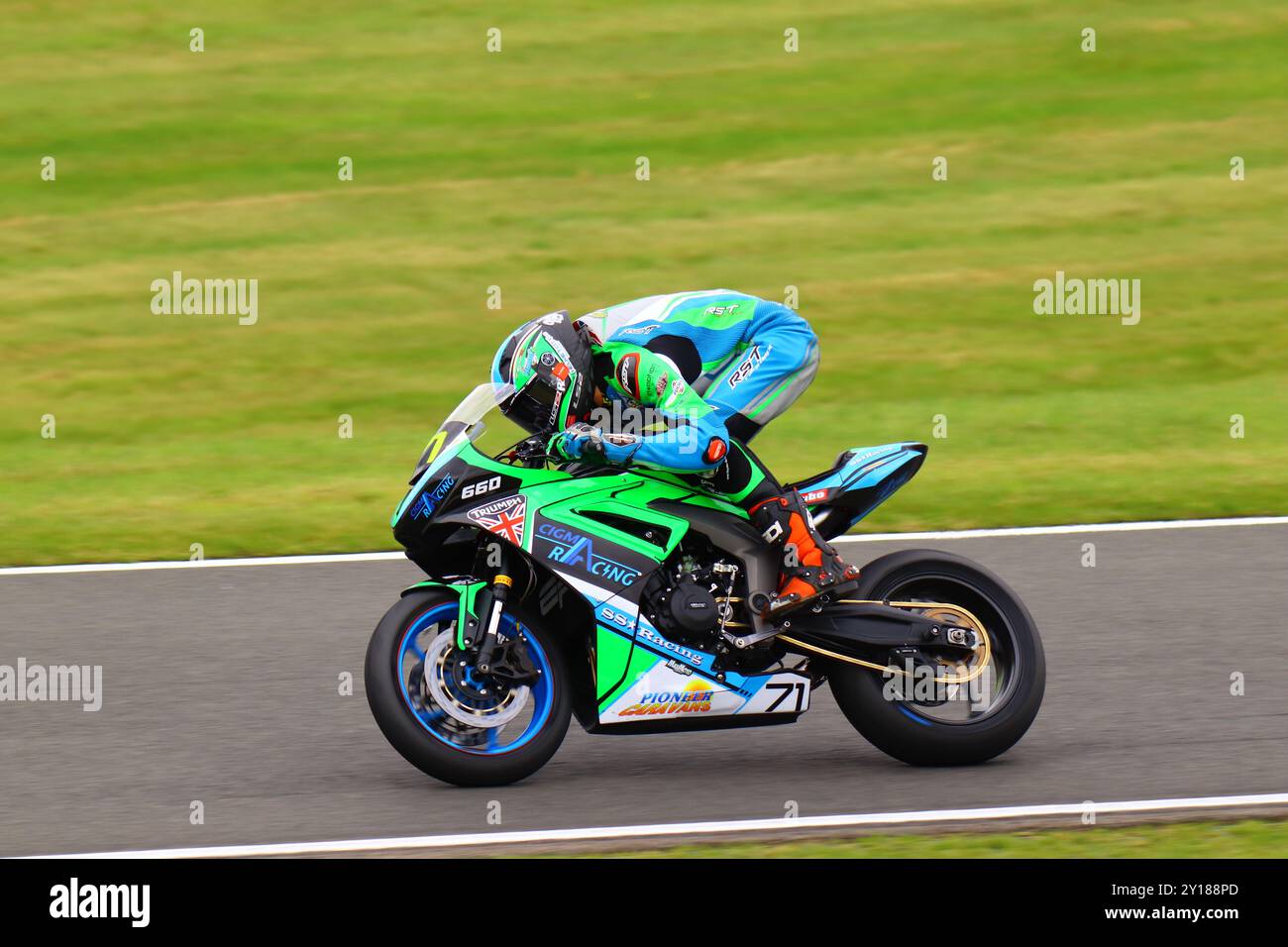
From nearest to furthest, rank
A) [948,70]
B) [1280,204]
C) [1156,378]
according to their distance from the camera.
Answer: [1156,378] < [1280,204] < [948,70]

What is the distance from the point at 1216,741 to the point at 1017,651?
86 cm

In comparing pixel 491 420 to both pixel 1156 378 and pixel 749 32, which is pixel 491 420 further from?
pixel 749 32

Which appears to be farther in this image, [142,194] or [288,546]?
[142,194]

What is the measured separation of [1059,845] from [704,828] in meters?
1.14

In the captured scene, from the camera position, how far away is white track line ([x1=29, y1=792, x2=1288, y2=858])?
617 centimetres

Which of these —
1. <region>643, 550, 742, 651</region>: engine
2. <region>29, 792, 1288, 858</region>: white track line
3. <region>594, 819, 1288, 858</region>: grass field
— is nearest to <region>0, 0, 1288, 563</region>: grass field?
<region>643, 550, 742, 651</region>: engine

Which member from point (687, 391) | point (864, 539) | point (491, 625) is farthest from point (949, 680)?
point (864, 539)

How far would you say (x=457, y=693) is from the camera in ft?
21.9

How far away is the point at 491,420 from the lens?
47.0 feet

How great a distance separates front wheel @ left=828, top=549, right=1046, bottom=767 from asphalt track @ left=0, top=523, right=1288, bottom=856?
0.38 feet

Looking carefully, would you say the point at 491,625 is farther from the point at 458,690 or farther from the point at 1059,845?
the point at 1059,845

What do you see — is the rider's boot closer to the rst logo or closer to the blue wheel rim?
the blue wheel rim

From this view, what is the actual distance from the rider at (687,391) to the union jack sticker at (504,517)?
0.27 meters

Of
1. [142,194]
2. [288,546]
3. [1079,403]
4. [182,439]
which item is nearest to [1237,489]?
[1079,403]
